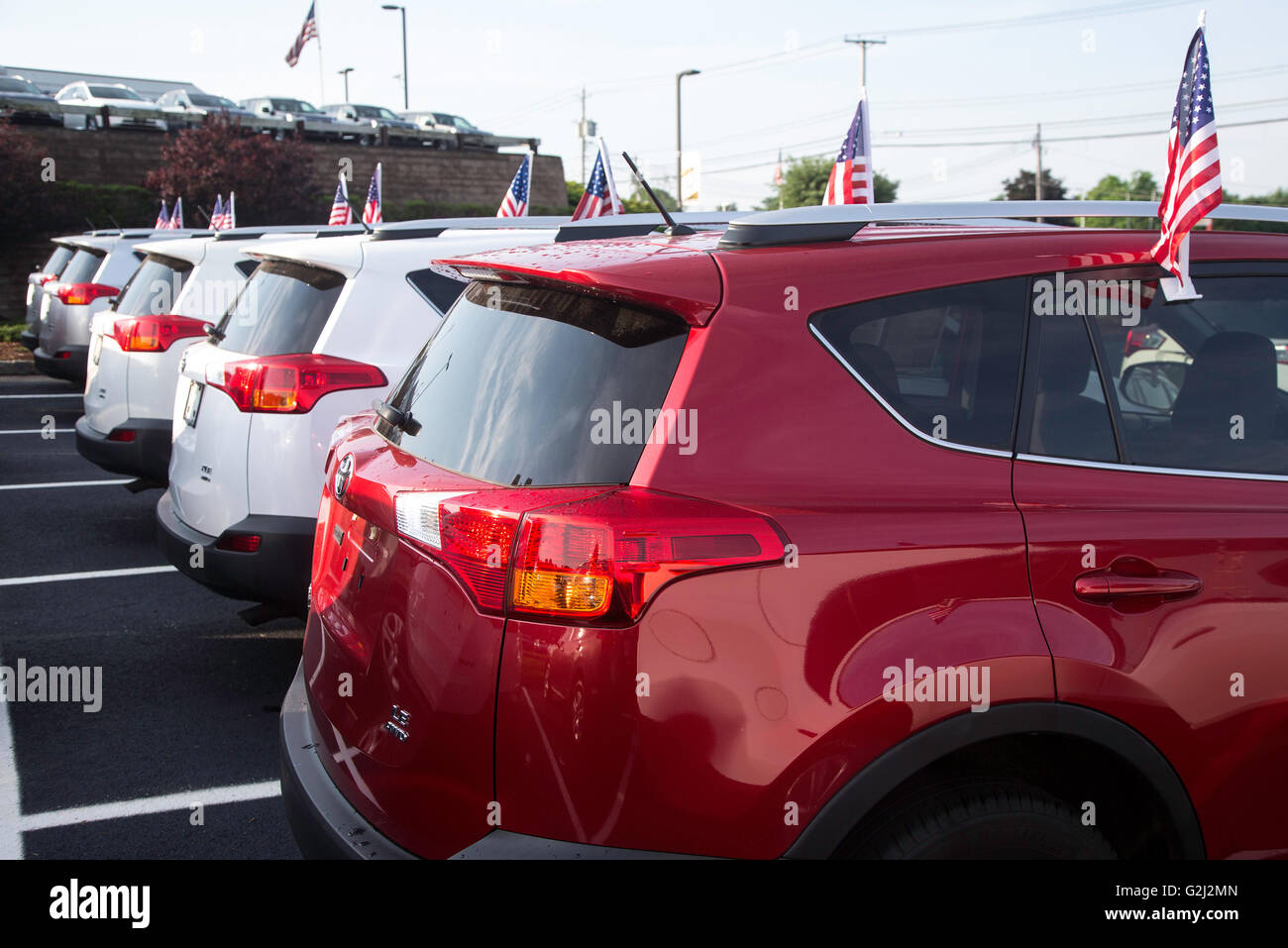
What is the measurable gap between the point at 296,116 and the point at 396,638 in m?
45.2

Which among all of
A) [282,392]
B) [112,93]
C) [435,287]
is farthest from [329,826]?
[112,93]

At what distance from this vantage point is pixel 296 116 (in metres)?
43.6

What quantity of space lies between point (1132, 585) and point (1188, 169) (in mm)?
1146

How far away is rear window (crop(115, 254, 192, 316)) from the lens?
8914 mm

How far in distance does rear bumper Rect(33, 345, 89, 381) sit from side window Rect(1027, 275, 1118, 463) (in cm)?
1271

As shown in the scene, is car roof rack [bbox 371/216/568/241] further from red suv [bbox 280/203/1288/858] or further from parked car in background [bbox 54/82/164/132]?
parked car in background [bbox 54/82/164/132]

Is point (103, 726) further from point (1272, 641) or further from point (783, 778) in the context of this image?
point (1272, 641)

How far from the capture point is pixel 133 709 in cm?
495

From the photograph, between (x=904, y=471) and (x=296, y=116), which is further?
(x=296, y=116)

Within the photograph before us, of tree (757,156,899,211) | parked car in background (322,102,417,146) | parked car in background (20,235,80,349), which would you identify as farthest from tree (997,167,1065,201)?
parked car in background (20,235,80,349)

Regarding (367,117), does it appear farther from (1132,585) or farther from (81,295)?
(1132,585)

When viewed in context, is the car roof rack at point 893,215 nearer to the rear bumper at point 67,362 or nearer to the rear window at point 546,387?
the rear window at point 546,387
